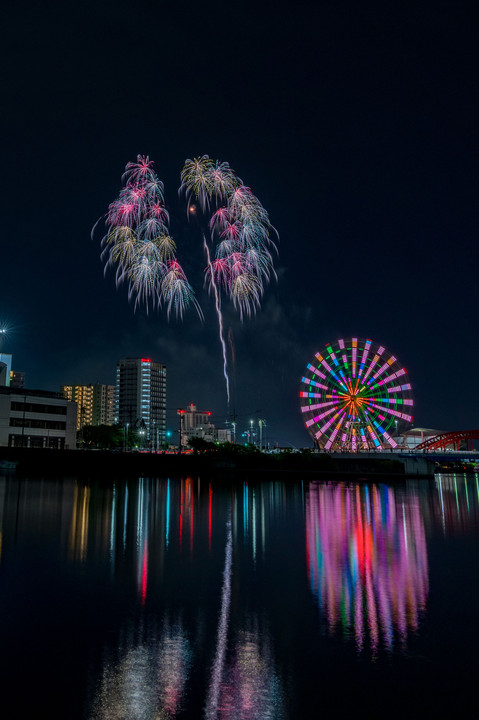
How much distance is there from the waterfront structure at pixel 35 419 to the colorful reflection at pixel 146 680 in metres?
98.4

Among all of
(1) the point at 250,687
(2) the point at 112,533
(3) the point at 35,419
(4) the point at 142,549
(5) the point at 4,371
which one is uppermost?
(5) the point at 4,371

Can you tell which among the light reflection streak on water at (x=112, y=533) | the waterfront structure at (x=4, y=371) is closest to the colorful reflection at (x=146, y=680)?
the light reflection streak on water at (x=112, y=533)

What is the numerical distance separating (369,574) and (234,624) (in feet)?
17.5

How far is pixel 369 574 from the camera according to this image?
44.7 ft

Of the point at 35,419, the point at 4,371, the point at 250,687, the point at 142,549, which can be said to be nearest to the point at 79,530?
the point at 142,549

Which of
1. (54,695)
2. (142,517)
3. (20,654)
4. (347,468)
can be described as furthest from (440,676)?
(347,468)

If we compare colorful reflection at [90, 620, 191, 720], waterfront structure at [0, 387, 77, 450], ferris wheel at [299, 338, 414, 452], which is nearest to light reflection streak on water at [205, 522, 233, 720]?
colorful reflection at [90, 620, 191, 720]

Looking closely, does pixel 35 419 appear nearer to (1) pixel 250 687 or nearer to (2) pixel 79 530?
(2) pixel 79 530

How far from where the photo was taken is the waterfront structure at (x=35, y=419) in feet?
336

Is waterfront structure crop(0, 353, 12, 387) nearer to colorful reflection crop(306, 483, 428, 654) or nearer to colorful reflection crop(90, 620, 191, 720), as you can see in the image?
colorful reflection crop(306, 483, 428, 654)

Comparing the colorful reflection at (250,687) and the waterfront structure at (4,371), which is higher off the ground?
the waterfront structure at (4,371)

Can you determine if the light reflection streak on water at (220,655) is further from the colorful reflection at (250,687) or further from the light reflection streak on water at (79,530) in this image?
the light reflection streak on water at (79,530)

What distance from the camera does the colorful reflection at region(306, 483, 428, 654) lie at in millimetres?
9594

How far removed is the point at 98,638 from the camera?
8.83 meters
